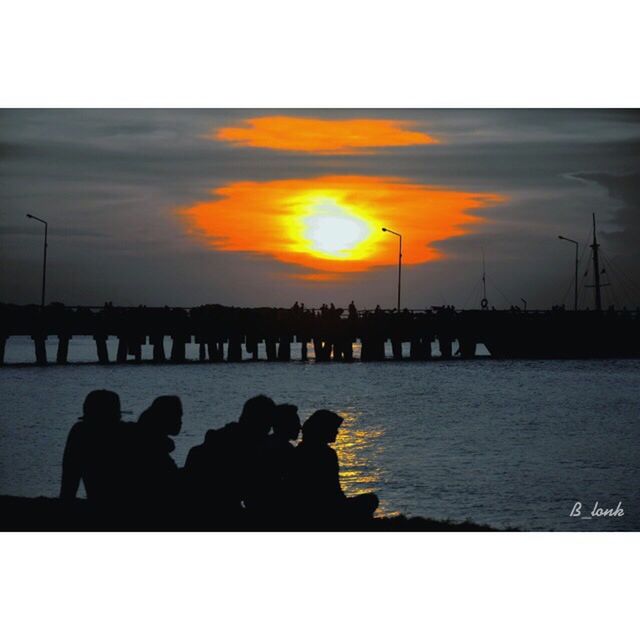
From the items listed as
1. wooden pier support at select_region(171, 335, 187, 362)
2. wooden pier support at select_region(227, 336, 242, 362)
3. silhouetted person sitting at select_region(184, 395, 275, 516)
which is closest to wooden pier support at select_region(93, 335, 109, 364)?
wooden pier support at select_region(171, 335, 187, 362)

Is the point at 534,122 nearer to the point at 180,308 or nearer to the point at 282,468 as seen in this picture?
the point at 282,468

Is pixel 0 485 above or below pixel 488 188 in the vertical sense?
below

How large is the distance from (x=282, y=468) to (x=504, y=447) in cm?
1645

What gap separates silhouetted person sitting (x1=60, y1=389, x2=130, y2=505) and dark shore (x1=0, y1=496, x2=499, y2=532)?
1.46 ft

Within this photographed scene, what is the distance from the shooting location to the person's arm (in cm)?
820

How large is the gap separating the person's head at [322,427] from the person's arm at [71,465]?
67.0 inches

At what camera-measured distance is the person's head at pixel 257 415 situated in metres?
8.02

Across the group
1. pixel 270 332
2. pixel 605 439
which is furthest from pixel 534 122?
pixel 270 332

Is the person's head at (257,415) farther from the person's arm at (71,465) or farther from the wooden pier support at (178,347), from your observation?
the wooden pier support at (178,347)

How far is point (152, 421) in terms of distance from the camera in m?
7.87

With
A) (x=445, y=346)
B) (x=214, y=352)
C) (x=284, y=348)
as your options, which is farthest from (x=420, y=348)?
(x=214, y=352)

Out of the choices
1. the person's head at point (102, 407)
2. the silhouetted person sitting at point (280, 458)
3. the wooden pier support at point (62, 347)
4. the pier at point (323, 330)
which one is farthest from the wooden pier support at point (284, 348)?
the person's head at point (102, 407)

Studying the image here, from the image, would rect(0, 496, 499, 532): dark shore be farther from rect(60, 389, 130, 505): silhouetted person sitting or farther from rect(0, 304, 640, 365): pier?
rect(0, 304, 640, 365): pier
